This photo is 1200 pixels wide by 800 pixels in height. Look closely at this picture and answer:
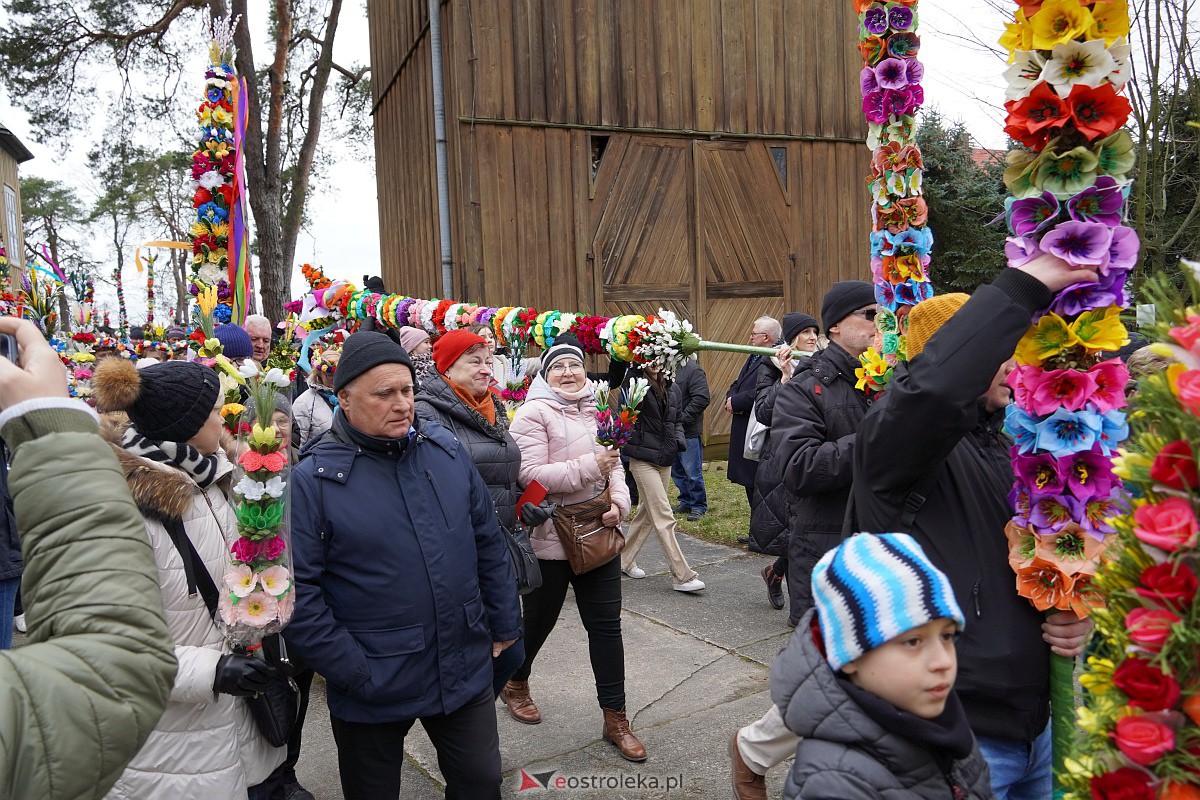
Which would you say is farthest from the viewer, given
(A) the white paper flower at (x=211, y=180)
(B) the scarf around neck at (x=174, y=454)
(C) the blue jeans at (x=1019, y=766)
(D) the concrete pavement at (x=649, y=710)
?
(A) the white paper flower at (x=211, y=180)

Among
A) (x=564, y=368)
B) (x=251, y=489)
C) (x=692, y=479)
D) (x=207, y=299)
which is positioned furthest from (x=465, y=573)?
(x=692, y=479)

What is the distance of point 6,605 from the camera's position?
4590mm

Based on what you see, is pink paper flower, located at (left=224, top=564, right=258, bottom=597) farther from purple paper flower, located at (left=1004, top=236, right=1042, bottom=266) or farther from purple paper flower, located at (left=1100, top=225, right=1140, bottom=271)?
purple paper flower, located at (left=1100, top=225, right=1140, bottom=271)

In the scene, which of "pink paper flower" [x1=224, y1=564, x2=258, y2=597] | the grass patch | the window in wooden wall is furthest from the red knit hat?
the window in wooden wall

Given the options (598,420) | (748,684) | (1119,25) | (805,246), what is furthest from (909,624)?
(805,246)

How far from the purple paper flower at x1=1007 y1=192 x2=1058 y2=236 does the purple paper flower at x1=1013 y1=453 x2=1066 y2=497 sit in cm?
53

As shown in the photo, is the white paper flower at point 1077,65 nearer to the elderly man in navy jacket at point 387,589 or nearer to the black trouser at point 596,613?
the elderly man in navy jacket at point 387,589

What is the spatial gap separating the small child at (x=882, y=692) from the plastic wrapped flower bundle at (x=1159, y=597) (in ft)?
1.06

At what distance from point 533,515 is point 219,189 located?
9.76 feet

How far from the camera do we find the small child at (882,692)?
165cm

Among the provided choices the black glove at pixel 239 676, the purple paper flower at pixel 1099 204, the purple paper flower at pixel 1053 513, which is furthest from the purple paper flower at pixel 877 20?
the black glove at pixel 239 676

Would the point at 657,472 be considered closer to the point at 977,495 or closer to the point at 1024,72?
the point at 977,495

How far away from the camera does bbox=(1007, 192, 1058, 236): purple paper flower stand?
1964mm

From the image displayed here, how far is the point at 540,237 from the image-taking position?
37.6 ft
